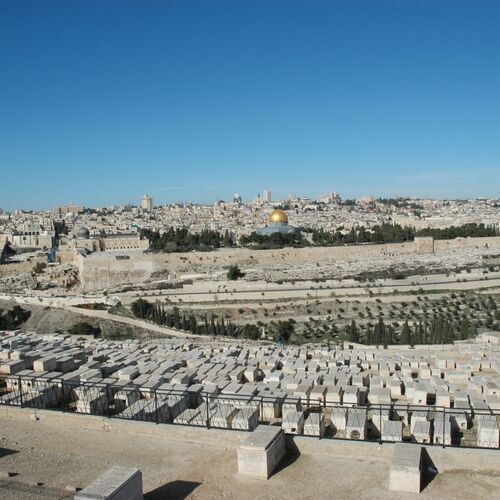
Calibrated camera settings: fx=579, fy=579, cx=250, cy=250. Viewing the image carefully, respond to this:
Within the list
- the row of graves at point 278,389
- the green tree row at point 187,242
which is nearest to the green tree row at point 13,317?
the row of graves at point 278,389

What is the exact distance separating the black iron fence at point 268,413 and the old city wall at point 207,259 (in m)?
24.0

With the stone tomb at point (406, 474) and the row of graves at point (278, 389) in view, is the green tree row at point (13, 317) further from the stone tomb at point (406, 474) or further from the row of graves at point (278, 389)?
the stone tomb at point (406, 474)

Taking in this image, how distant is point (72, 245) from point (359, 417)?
36.6 m

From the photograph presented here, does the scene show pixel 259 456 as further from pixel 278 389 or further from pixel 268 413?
pixel 278 389

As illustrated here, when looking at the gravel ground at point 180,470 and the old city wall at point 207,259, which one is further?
the old city wall at point 207,259

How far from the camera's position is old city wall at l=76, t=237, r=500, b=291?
31.5 metres

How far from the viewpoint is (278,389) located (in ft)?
27.7

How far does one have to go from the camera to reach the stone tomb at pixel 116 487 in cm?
399

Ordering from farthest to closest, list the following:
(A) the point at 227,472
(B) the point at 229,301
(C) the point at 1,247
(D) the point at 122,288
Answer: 1. (C) the point at 1,247
2. (D) the point at 122,288
3. (B) the point at 229,301
4. (A) the point at 227,472

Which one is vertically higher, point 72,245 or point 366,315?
point 72,245

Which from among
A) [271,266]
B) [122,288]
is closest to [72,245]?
[122,288]

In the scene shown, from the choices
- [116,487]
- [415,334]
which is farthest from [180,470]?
[415,334]

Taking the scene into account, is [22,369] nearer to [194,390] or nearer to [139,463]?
[194,390]

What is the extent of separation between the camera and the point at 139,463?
5223mm
